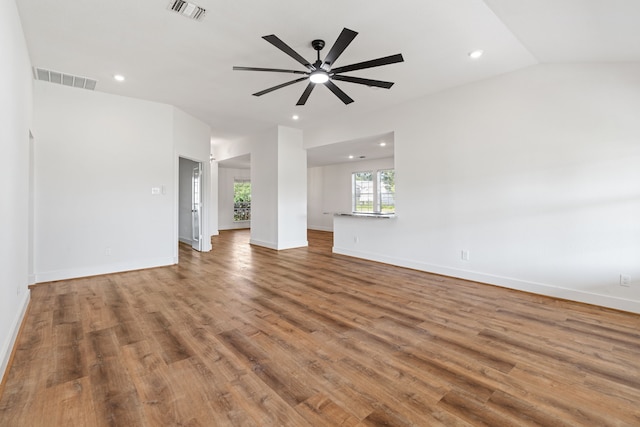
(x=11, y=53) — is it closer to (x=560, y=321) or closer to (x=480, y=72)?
(x=480, y=72)

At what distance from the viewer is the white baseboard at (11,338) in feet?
6.44

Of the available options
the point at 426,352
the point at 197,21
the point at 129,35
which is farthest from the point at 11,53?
the point at 426,352

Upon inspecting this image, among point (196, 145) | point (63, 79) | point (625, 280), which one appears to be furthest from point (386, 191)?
point (63, 79)

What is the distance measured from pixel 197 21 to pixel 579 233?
4748 millimetres

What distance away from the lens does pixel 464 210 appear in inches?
172

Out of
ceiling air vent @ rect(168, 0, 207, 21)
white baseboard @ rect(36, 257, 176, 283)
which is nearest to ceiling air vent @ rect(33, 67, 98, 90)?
ceiling air vent @ rect(168, 0, 207, 21)

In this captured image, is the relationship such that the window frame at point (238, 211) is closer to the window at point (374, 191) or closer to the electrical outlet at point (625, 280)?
the window at point (374, 191)

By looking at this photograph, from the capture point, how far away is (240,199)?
38.3ft

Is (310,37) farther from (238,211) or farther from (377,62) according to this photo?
(238,211)

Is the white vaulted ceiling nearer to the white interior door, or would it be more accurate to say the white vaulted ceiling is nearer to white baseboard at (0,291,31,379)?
the white interior door

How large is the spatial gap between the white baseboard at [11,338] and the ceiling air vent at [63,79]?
290 cm

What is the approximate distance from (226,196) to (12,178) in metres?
8.83

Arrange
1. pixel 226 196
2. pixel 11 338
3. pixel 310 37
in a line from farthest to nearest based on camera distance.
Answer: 1. pixel 226 196
2. pixel 310 37
3. pixel 11 338

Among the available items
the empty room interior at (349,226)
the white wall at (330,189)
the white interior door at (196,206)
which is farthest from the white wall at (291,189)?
the white wall at (330,189)
